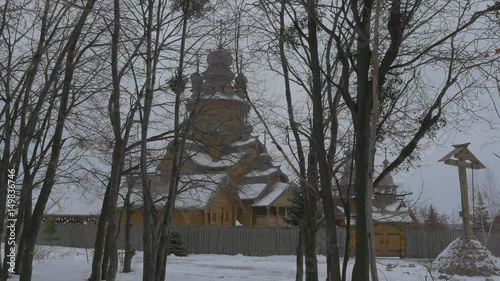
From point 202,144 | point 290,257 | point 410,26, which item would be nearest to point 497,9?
point 410,26

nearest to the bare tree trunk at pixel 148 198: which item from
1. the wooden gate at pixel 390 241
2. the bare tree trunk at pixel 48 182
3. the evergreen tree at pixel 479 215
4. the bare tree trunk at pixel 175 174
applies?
the bare tree trunk at pixel 175 174

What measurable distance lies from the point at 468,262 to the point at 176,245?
54.5 feet

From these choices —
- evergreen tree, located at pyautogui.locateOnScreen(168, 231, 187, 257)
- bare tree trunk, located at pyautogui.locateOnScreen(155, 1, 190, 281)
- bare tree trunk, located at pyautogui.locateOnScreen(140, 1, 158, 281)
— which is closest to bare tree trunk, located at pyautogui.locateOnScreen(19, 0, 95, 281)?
bare tree trunk, located at pyautogui.locateOnScreen(140, 1, 158, 281)

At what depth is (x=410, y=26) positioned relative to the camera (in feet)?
19.2

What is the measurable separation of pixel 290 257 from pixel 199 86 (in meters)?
22.1

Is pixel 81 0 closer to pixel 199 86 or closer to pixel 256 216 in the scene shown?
pixel 199 86

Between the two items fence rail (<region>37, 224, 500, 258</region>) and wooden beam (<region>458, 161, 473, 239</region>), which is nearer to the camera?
wooden beam (<region>458, 161, 473, 239</region>)

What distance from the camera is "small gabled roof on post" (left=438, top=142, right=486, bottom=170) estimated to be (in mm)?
21152

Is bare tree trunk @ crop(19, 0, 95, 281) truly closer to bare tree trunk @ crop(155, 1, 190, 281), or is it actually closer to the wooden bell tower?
bare tree trunk @ crop(155, 1, 190, 281)

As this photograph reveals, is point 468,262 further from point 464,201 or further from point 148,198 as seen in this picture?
point 148,198

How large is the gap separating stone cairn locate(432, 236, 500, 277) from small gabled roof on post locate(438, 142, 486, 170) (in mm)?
3014

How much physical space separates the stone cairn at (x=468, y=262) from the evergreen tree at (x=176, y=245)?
1511cm

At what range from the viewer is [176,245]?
30.6 metres

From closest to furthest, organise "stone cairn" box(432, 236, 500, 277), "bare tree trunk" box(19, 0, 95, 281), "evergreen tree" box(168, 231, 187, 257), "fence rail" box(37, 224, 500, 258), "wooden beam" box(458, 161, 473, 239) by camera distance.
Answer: "bare tree trunk" box(19, 0, 95, 281), "stone cairn" box(432, 236, 500, 277), "wooden beam" box(458, 161, 473, 239), "evergreen tree" box(168, 231, 187, 257), "fence rail" box(37, 224, 500, 258)
